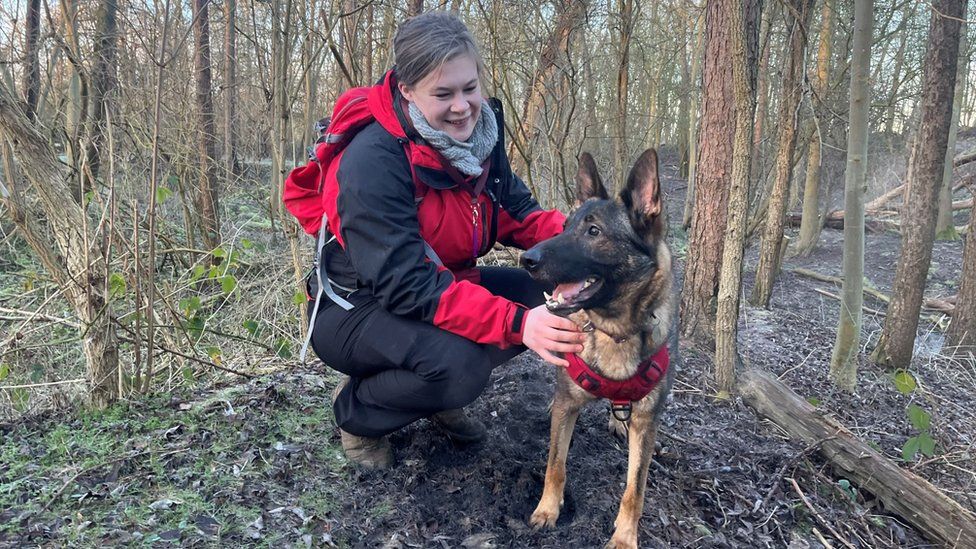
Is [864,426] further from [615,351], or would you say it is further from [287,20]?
[287,20]

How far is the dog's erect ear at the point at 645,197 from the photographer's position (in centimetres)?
252

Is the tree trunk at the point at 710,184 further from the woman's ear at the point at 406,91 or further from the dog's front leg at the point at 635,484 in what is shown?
the woman's ear at the point at 406,91

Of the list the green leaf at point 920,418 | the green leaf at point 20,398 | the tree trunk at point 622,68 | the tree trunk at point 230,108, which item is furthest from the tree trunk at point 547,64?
the tree trunk at point 230,108

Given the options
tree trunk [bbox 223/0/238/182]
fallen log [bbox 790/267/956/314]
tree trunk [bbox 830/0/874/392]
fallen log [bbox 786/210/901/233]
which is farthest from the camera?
fallen log [bbox 786/210/901/233]

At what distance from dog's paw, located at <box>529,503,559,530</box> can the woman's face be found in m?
1.76

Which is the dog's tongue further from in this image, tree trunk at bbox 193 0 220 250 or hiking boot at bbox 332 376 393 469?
tree trunk at bbox 193 0 220 250

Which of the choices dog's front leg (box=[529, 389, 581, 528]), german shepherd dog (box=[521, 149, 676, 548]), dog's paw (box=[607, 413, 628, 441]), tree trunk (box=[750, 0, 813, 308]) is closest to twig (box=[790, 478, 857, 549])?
dog's paw (box=[607, 413, 628, 441])

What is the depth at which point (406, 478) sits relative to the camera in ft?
9.67

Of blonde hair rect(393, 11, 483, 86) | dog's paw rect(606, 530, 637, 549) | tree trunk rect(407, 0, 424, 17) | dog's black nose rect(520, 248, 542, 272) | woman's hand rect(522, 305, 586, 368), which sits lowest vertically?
dog's paw rect(606, 530, 637, 549)

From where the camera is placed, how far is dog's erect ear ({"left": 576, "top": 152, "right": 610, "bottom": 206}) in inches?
112

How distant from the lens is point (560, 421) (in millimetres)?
2746

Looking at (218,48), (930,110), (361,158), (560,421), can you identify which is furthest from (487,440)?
(218,48)

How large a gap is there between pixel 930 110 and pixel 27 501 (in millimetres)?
7143

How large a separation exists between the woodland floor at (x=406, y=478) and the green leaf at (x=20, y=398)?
608 millimetres
